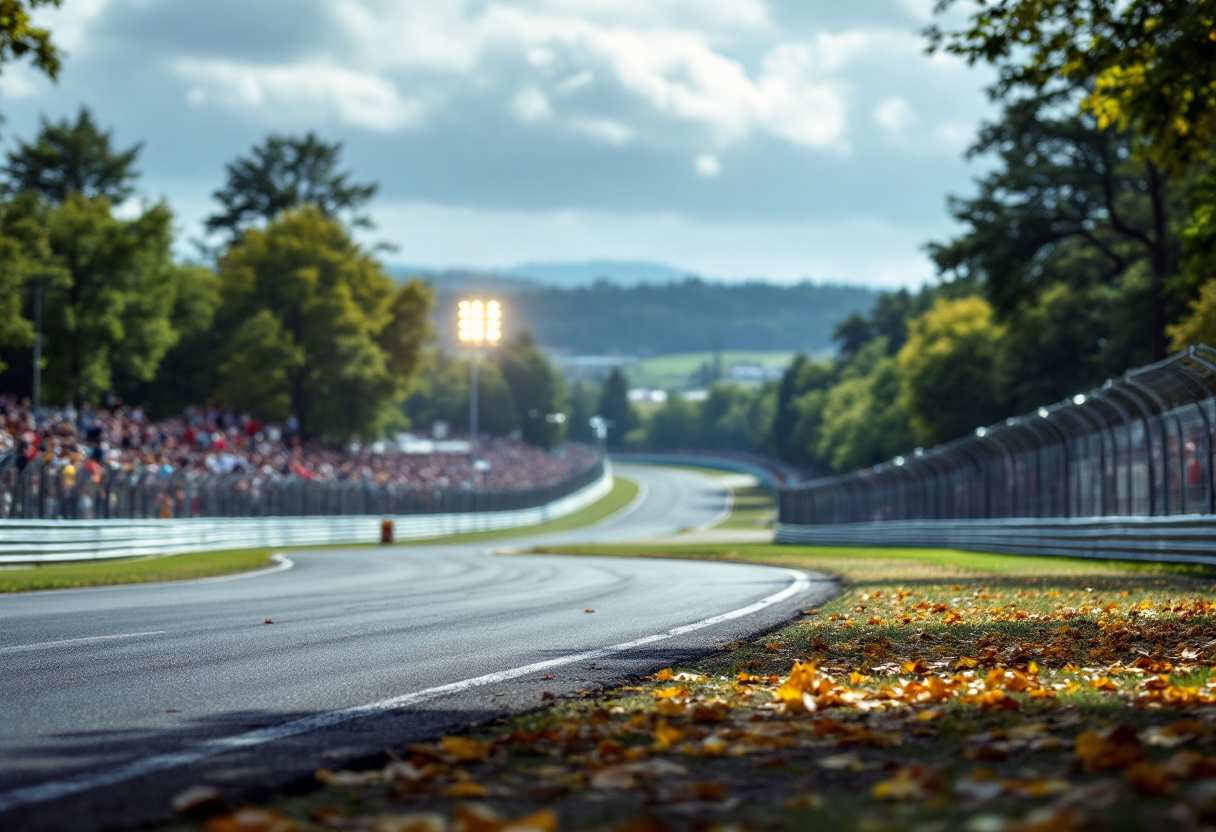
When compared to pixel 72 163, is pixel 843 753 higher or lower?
lower

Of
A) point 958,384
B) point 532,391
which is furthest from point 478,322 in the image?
point 532,391

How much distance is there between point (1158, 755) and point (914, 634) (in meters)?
5.30

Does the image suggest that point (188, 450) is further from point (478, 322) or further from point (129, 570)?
point (129, 570)

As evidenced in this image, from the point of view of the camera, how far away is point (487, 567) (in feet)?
82.8

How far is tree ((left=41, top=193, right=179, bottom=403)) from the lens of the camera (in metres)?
58.8

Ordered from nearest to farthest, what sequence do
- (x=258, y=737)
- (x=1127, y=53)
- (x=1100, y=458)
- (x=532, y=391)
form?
(x=258, y=737), (x=1127, y=53), (x=1100, y=458), (x=532, y=391)

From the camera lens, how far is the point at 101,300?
60312mm

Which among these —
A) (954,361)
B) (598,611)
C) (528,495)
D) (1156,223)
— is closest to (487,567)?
(598,611)

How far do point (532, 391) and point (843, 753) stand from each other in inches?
6878

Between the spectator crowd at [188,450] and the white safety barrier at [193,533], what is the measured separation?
116 centimetres

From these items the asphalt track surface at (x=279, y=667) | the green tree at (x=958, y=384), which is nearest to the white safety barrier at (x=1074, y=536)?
the asphalt track surface at (x=279, y=667)

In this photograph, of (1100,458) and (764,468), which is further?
(764,468)

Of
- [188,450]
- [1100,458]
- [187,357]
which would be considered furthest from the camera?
[187,357]

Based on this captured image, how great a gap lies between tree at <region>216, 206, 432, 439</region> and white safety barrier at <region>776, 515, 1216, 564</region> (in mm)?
39189
